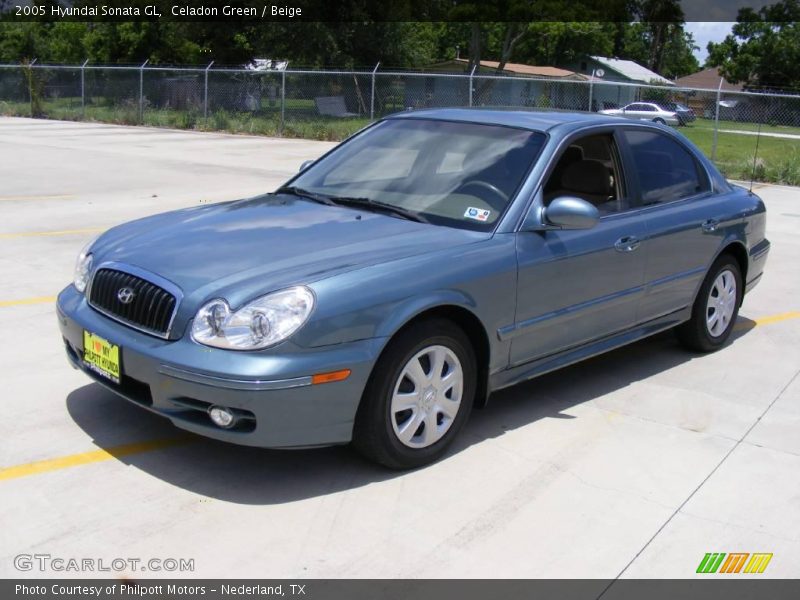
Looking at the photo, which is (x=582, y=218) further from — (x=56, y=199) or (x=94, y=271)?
(x=56, y=199)

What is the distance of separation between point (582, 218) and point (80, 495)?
2.70 meters

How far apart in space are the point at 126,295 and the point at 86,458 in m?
0.79

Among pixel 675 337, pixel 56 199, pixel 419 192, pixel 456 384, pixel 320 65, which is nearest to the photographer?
pixel 456 384

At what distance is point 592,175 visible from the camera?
5430mm

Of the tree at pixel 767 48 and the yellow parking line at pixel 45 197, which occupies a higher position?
the tree at pixel 767 48

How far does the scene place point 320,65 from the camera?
3869 cm

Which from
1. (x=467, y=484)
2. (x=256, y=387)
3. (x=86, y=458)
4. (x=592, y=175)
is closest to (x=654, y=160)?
(x=592, y=175)

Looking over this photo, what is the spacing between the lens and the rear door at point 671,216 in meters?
5.64

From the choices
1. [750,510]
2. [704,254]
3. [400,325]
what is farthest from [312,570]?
[704,254]

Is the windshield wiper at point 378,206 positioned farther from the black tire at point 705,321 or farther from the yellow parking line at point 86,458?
the black tire at point 705,321

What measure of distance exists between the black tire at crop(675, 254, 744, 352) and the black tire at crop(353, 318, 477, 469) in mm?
2426

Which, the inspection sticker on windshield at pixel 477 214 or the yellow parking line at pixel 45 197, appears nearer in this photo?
the inspection sticker on windshield at pixel 477 214

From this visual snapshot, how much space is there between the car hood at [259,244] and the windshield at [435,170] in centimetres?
21

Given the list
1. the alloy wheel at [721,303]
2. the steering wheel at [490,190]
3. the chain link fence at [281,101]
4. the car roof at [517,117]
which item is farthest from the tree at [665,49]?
the steering wheel at [490,190]
